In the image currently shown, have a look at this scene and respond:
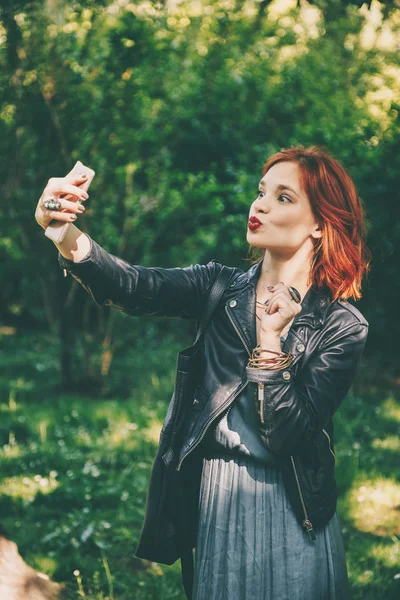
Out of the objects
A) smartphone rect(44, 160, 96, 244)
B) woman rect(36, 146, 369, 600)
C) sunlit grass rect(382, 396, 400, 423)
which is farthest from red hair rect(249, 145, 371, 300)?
sunlit grass rect(382, 396, 400, 423)

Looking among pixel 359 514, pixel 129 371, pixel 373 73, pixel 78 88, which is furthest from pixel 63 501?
Result: pixel 373 73

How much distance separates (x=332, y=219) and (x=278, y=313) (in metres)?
0.42

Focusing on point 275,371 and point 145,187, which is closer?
point 275,371

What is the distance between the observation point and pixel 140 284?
1997mm

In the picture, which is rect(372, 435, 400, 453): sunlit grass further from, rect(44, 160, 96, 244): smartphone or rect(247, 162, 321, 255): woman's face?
rect(44, 160, 96, 244): smartphone

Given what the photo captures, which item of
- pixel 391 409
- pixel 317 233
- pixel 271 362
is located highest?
pixel 317 233

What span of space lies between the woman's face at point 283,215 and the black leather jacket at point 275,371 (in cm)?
17

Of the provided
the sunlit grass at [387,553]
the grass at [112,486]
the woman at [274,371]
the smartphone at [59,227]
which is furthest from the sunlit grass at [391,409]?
the smartphone at [59,227]

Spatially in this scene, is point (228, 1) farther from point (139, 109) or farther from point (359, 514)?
point (359, 514)

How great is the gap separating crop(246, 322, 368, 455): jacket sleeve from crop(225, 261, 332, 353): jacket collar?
0.10 metres

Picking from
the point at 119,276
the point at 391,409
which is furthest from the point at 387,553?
the point at 391,409

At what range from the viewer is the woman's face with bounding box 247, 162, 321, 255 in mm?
2076

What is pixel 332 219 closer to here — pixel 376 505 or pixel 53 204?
pixel 53 204

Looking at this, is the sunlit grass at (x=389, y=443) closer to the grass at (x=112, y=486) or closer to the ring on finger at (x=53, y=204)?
the grass at (x=112, y=486)
